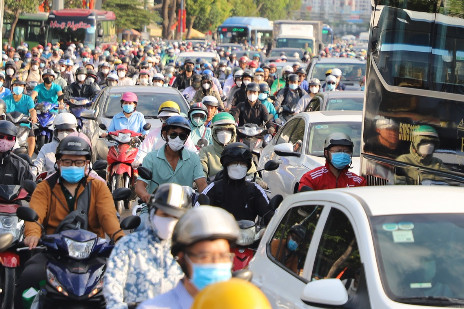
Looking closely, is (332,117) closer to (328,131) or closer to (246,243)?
(328,131)

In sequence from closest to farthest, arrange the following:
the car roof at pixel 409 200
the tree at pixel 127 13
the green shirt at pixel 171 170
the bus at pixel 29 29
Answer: the car roof at pixel 409 200
the green shirt at pixel 171 170
the bus at pixel 29 29
the tree at pixel 127 13

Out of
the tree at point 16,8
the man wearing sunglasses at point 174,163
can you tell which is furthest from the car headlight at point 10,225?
the tree at point 16,8

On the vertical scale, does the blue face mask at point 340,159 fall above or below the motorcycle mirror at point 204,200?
above

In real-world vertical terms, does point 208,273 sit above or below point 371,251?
above

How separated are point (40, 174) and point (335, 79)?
12318 millimetres

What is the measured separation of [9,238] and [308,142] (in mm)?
6234

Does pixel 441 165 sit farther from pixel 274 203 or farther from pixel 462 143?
pixel 274 203

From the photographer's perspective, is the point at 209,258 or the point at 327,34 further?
the point at 327,34

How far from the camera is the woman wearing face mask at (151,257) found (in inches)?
222

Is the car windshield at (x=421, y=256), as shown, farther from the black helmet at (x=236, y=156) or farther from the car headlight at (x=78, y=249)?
the black helmet at (x=236, y=156)

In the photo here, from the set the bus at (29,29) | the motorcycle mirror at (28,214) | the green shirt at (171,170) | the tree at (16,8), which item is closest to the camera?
the motorcycle mirror at (28,214)

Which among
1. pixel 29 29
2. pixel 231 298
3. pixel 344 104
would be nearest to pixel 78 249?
pixel 231 298

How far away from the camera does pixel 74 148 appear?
27.0ft

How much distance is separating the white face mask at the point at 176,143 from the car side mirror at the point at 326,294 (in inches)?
197
